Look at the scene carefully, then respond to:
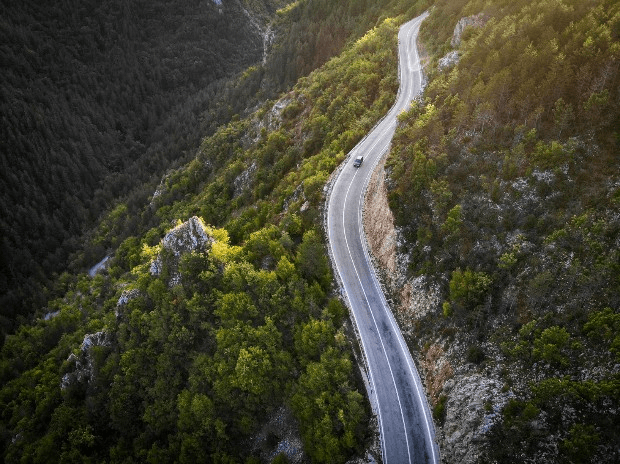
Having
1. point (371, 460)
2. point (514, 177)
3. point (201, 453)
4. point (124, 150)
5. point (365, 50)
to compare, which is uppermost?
point (124, 150)

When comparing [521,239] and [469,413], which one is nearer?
[469,413]

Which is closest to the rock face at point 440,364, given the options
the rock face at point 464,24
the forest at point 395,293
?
the forest at point 395,293

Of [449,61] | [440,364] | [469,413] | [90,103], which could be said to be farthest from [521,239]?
[90,103]

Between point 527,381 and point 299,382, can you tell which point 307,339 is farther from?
point 527,381

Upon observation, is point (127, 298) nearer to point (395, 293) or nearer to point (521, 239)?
point (395, 293)

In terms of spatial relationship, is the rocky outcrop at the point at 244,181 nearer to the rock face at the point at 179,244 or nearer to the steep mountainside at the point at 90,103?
the rock face at the point at 179,244

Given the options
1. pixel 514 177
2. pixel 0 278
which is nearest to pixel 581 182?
pixel 514 177
